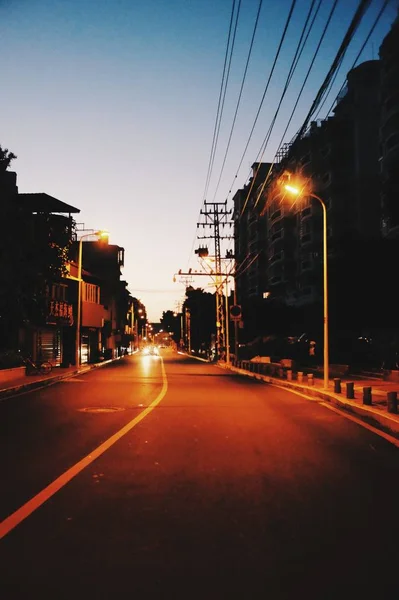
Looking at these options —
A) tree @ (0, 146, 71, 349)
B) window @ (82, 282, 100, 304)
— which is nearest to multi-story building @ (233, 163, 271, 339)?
window @ (82, 282, 100, 304)

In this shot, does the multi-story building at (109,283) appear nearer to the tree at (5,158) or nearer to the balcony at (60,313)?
the balcony at (60,313)

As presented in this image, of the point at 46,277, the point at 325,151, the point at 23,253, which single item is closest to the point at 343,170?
the point at 325,151

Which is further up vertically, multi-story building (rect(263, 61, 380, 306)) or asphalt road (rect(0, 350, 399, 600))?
multi-story building (rect(263, 61, 380, 306))

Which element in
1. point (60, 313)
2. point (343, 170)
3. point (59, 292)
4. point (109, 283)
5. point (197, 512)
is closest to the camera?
point (197, 512)

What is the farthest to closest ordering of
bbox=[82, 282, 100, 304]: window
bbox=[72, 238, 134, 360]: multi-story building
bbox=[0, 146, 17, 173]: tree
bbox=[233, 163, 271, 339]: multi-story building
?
bbox=[233, 163, 271, 339]: multi-story building, bbox=[72, 238, 134, 360]: multi-story building, bbox=[82, 282, 100, 304]: window, bbox=[0, 146, 17, 173]: tree

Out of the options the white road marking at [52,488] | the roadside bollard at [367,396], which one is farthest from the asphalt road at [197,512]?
the roadside bollard at [367,396]

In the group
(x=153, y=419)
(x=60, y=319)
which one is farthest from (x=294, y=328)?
(x=153, y=419)

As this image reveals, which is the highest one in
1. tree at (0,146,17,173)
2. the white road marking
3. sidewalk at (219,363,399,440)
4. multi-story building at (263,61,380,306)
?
multi-story building at (263,61,380,306)

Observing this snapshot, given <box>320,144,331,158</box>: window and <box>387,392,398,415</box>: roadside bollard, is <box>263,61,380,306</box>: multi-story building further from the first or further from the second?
<box>387,392,398,415</box>: roadside bollard

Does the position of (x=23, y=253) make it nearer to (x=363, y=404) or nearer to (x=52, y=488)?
(x=363, y=404)

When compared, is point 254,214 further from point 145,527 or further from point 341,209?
point 145,527

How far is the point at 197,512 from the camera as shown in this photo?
22.5 feet

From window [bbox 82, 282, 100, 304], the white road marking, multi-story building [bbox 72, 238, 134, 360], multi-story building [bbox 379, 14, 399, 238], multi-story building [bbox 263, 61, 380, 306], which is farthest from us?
multi-story building [bbox 72, 238, 134, 360]

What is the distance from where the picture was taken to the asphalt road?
4891mm
